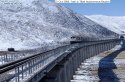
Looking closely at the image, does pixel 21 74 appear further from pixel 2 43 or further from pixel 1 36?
pixel 1 36

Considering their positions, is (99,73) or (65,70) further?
(99,73)

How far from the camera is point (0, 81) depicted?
14.2m

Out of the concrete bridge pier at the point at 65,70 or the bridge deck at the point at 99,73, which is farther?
the bridge deck at the point at 99,73

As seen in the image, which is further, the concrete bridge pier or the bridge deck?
the bridge deck

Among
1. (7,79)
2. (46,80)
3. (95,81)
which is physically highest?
(7,79)

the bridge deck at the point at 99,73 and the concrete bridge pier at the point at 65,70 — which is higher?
the concrete bridge pier at the point at 65,70

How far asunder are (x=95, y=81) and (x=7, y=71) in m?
56.1

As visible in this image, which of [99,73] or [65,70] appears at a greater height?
[65,70]

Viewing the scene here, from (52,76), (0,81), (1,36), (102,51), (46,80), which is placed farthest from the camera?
(1,36)

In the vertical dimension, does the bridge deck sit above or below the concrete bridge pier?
below

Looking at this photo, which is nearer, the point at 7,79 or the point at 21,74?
the point at 7,79

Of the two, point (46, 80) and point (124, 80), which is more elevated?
point (46, 80)

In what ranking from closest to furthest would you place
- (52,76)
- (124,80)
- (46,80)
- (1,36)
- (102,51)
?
(46,80), (52,76), (124,80), (102,51), (1,36)

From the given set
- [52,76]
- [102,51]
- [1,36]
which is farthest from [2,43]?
[52,76]
